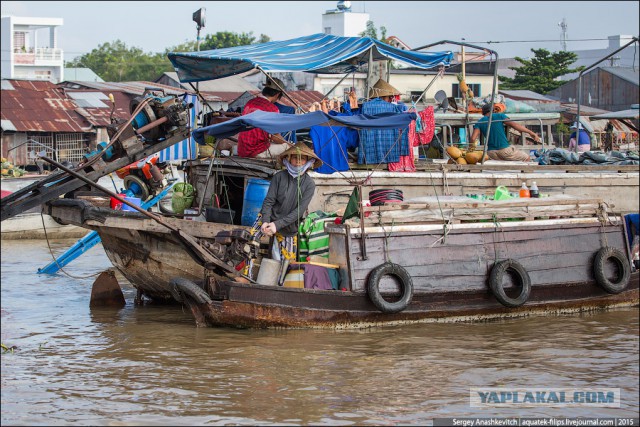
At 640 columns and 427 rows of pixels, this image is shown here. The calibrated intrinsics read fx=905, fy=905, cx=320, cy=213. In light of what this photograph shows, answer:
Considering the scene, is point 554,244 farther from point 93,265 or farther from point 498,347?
point 93,265

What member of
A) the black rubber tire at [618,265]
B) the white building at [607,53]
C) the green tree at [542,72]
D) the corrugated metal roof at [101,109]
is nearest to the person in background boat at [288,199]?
the black rubber tire at [618,265]

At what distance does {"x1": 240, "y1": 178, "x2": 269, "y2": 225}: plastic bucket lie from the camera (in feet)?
33.1

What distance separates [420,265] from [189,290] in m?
2.40

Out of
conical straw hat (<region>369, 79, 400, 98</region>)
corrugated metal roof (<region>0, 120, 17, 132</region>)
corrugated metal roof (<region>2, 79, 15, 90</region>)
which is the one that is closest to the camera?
conical straw hat (<region>369, 79, 400, 98</region>)

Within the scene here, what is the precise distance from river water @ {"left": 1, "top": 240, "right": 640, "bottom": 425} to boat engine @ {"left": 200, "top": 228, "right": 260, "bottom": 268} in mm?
741

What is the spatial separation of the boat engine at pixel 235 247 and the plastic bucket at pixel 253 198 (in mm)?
949

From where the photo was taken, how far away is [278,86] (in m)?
10.6

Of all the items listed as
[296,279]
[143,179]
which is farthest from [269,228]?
[143,179]

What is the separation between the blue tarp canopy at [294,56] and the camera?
10461 millimetres

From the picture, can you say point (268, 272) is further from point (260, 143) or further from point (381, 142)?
point (381, 142)

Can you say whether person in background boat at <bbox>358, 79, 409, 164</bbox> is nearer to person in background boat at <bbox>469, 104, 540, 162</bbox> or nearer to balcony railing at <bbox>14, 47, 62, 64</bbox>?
person in background boat at <bbox>469, 104, 540, 162</bbox>

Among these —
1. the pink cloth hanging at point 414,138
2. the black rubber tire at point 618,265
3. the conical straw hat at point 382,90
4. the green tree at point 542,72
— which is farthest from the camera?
the green tree at point 542,72

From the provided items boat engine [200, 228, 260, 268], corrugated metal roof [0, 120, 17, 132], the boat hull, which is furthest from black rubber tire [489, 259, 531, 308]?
corrugated metal roof [0, 120, 17, 132]

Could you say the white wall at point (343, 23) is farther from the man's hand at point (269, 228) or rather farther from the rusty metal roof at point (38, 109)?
the man's hand at point (269, 228)
